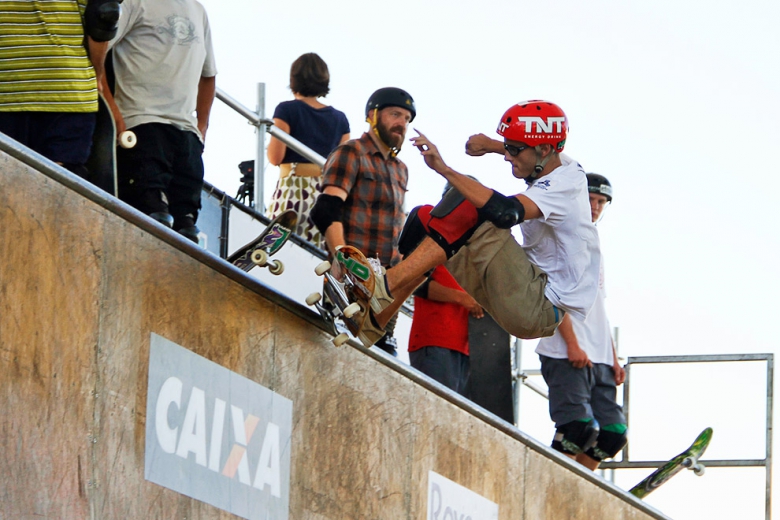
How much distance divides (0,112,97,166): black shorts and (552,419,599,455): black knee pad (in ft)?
12.3

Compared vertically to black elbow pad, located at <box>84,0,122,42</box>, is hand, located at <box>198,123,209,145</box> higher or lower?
higher

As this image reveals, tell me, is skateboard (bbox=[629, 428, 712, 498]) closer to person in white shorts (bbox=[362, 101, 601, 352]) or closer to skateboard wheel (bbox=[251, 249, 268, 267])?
person in white shorts (bbox=[362, 101, 601, 352])

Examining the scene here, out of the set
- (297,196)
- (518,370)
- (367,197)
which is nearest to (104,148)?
(367,197)

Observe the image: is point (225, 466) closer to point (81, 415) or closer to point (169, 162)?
point (81, 415)

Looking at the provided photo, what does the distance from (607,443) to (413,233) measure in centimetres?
273

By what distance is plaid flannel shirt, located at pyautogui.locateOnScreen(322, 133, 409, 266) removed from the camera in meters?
7.25

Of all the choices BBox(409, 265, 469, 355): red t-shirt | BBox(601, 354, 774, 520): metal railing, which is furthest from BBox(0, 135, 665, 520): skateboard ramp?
BBox(601, 354, 774, 520): metal railing

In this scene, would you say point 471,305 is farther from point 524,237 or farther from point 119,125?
point 119,125

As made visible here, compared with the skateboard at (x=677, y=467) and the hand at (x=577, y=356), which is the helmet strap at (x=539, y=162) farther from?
the skateboard at (x=677, y=467)

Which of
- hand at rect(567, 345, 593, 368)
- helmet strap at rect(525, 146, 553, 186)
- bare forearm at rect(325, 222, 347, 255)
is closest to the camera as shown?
helmet strap at rect(525, 146, 553, 186)

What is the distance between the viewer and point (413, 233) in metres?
6.29

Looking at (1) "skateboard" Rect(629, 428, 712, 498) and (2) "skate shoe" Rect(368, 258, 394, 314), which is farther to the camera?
(1) "skateboard" Rect(629, 428, 712, 498)

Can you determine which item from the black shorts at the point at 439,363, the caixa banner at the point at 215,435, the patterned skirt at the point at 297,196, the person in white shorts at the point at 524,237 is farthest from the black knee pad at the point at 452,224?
the patterned skirt at the point at 297,196

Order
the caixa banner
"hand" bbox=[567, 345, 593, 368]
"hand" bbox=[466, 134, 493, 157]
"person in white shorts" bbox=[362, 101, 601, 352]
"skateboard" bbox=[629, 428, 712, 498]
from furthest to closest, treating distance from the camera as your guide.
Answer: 1. "skateboard" bbox=[629, 428, 712, 498]
2. "hand" bbox=[567, 345, 593, 368]
3. "hand" bbox=[466, 134, 493, 157]
4. "person in white shorts" bbox=[362, 101, 601, 352]
5. the caixa banner
